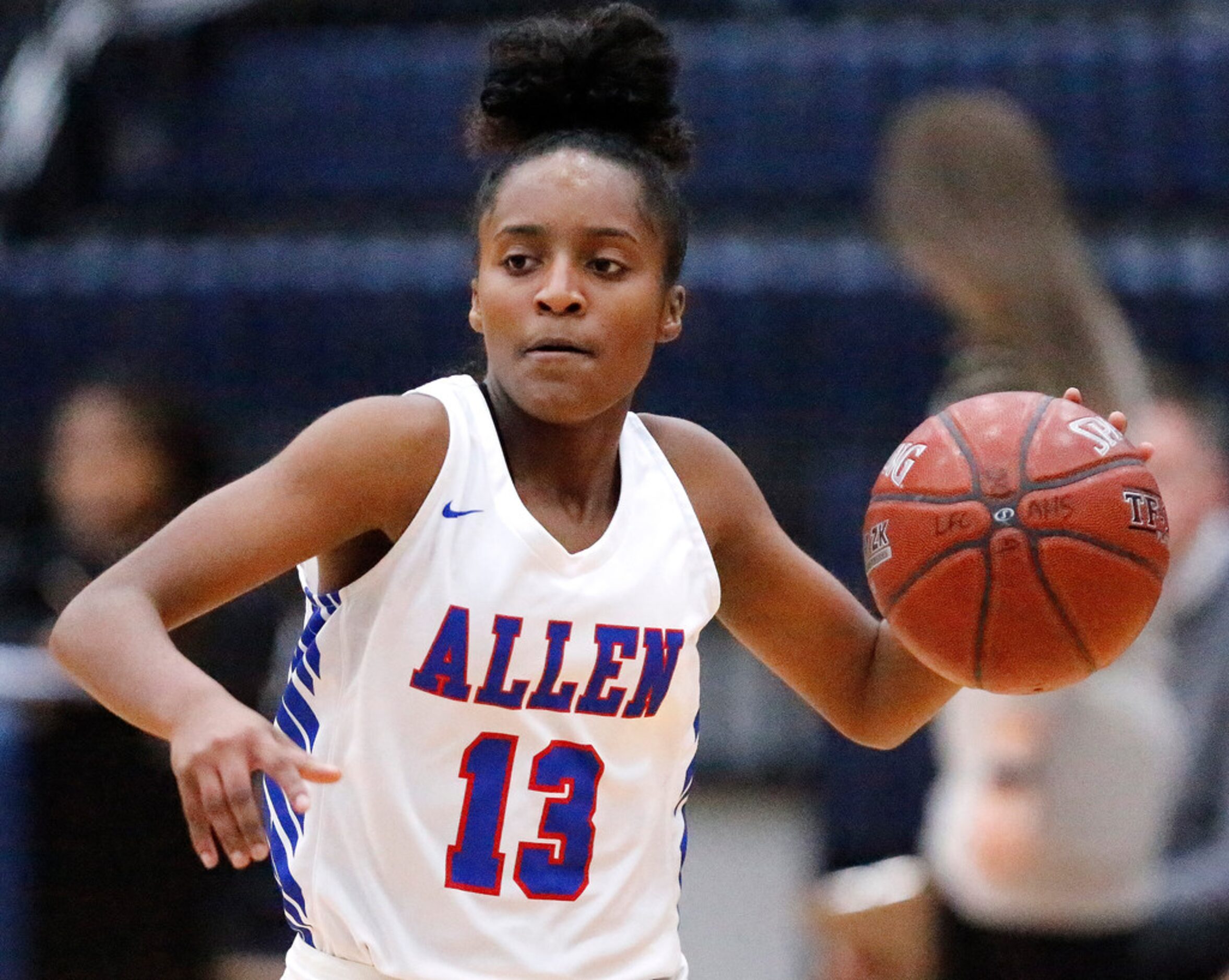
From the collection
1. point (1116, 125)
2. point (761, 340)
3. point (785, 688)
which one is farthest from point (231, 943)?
point (1116, 125)

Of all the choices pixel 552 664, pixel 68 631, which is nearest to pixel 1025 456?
pixel 552 664

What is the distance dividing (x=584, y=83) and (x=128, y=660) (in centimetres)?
104

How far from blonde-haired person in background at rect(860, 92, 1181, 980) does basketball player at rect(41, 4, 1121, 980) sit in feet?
4.57

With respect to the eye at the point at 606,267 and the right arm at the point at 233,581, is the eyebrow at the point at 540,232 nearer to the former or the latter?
the eye at the point at 606,267

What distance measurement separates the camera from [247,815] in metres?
2.04

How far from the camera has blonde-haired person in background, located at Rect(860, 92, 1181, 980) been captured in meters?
3.96

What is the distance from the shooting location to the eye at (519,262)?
2.63m

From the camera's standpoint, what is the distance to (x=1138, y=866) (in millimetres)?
4090

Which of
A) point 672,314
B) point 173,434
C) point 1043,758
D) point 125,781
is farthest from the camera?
point 173,434

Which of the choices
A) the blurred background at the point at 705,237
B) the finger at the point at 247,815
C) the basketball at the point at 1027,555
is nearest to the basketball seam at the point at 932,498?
the basketball at the point at 1027,555

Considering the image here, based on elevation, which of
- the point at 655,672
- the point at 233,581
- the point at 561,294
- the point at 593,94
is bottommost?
the point at 655,672

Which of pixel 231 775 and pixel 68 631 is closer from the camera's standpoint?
pixel 231 775

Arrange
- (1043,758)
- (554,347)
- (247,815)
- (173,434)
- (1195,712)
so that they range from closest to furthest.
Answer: (247,815) < (554,347) < (1043,758) < (1195,712) < (173,434)

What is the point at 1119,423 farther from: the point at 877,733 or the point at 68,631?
the point at 68,631
